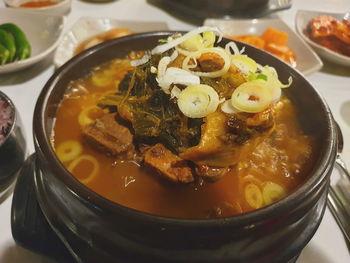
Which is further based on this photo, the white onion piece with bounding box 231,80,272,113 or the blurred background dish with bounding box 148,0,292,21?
the blurred background dish with bounding box 148,0,292,21

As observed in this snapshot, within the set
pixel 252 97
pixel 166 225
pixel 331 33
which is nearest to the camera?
pixel 166 225

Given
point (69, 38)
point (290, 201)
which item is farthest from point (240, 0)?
point (290, 201)

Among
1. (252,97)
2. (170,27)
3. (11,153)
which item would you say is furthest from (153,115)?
(170,27)

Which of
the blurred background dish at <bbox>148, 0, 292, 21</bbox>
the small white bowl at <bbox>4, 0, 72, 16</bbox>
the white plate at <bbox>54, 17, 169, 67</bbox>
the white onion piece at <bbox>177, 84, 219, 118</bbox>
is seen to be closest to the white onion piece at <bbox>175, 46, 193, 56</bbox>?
the white onion piece at <bbox>177, 84, 219, 118</bbox>

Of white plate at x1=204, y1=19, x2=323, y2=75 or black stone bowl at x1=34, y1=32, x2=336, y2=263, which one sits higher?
black stone bowl at x1=34, y1=32, x2=336, y2=263

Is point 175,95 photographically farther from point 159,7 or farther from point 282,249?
point 159,7

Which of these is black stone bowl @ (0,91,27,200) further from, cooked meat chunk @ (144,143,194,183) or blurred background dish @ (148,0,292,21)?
blurred background dish @ (148,0,292,21)

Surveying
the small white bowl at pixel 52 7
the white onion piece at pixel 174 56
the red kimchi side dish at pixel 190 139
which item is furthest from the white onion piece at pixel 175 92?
the small white bowl at pixel 52 7

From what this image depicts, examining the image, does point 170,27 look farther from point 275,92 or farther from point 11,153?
point 275,92
